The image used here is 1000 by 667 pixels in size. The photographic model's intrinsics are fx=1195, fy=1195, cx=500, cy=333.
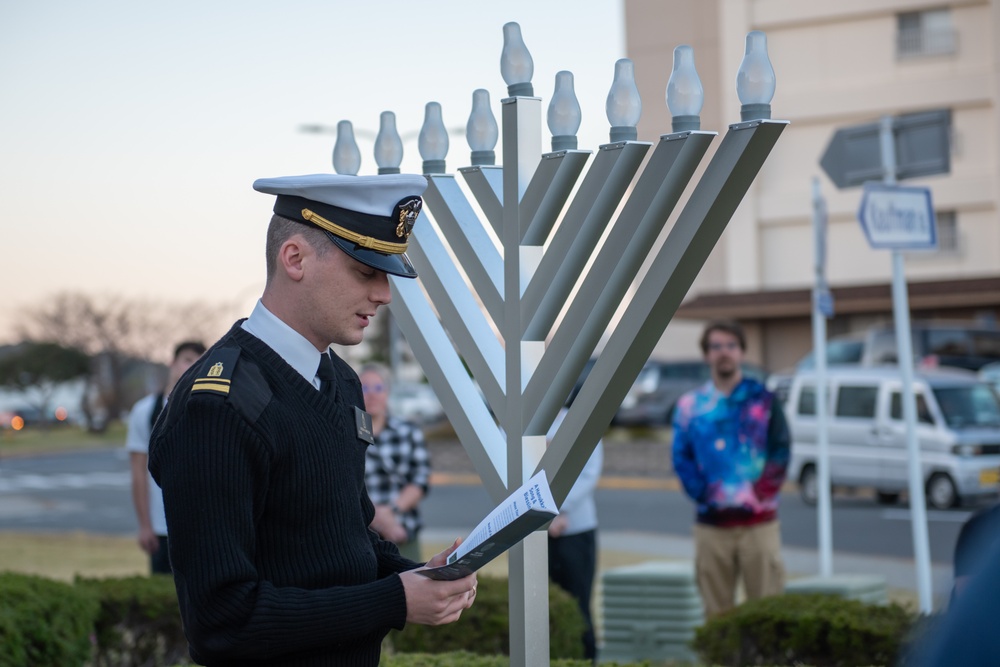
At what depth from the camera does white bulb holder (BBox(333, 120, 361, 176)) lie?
12.0 ft

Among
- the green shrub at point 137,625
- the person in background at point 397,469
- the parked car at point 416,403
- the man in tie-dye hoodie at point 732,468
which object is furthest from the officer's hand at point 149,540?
the parked car at point 416,403

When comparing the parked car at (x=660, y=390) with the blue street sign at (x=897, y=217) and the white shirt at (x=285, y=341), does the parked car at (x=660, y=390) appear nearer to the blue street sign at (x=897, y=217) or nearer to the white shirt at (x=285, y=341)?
the blue street sign at (x=897, y=217)

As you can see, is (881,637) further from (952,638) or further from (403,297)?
(952,638)

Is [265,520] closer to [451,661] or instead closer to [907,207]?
[451,661]

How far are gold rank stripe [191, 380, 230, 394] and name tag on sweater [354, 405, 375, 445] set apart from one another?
388mm

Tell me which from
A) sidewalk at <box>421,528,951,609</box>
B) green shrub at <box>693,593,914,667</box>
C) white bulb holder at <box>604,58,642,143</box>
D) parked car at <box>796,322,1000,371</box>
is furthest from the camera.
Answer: parked car at <box>796,322,1000,371</box>

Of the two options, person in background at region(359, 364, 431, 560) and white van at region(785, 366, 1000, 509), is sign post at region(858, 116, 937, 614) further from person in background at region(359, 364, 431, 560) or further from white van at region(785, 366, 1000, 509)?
white van at region(785, 366, 1000, 509)

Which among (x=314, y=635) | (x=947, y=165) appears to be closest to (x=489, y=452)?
(x=314, y=635)

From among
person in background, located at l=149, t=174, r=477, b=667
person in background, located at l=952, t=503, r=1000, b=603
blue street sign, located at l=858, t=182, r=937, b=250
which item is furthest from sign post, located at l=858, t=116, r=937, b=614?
person in background, located at l=952, t=503, r=1000, b=603

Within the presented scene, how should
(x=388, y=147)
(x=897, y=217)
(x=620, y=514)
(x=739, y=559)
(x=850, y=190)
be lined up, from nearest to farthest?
1. (x=388, y=147)
2. (x=739, y=559)
3. (x=897, y=217)
4. (x=620, y=514)
5. (x=850, y=190)

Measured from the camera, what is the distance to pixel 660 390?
28.5 meters

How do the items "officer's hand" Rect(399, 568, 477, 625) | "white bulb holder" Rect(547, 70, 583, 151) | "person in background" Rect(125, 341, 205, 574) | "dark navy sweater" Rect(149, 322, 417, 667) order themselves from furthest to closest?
"person in background" Rect(125, 341, 205, 574)
"white bulb holder" Rect(547, 70, 583, 151)
"officer's hand" Rect(399, 568, 477, 625)
"dark navy sweater" Rect(149, 322, 417, 667)

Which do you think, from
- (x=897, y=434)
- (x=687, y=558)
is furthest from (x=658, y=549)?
(x=897, y=434)

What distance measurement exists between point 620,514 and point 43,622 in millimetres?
12183
